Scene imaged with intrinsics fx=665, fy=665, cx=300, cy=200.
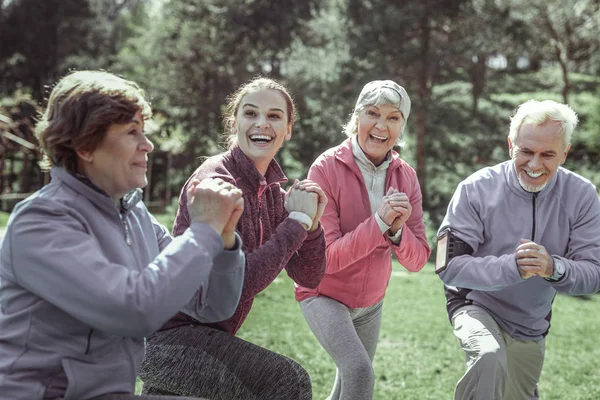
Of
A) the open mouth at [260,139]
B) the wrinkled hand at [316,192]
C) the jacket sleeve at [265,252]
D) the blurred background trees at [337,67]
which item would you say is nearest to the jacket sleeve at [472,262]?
the wrinkled hand at [316,192]

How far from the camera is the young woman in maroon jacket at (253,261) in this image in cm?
244

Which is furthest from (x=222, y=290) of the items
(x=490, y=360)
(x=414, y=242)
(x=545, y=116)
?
(x=545, y=116)

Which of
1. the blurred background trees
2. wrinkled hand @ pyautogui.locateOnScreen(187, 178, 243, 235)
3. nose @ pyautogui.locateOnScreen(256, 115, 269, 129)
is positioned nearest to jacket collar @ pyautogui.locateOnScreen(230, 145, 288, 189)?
nose @ pyautogui.locateOnScreen(256, 115, 269, 129)

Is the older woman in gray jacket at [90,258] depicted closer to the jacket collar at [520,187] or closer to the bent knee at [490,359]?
the bent knee at [490,359]

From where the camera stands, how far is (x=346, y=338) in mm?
3201

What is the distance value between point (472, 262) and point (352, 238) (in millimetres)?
583

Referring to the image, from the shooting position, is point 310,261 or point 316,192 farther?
point 310,261

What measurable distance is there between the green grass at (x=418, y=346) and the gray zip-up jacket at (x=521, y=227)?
1.90 meters

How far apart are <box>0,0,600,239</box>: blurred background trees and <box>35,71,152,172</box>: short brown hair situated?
52.9ft

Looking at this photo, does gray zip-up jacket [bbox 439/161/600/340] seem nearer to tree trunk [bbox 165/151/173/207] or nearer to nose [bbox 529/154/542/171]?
nose [bbox 529/154/542/171]

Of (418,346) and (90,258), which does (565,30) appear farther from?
(90,258)

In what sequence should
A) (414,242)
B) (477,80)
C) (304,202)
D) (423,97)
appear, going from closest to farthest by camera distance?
(304,202)
(414,242)
(423,97)
(477,80)

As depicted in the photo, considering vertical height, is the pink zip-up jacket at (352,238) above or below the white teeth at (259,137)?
below

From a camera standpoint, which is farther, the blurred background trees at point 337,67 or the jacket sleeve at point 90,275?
the blurred background trees at point 337,67
